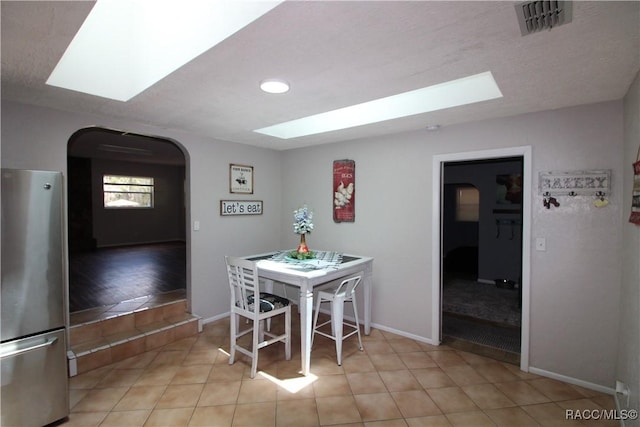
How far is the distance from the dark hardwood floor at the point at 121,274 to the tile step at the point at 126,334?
578mm

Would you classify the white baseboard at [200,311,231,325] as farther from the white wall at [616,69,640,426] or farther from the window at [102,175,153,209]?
the window at [102,175,153,209]

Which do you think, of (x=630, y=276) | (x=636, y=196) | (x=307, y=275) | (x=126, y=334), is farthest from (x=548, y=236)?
(x=126, y=334)

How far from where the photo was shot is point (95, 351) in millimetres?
2641

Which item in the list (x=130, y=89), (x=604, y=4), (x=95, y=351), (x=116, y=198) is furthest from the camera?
(x=116, y=198)

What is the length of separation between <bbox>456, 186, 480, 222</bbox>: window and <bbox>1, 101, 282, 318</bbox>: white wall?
15.6 ft

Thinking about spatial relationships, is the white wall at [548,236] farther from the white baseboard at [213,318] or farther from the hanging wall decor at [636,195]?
the white baseboard at [213,318]

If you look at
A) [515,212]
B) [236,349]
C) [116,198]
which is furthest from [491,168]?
[116,198]

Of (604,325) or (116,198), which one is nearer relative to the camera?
(604,325)

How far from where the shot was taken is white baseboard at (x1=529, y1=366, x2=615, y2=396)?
2302 millimetres

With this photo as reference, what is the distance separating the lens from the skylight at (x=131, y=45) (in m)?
1.65

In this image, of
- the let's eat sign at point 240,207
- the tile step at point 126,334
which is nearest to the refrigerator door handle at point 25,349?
the tile step at point 126,334

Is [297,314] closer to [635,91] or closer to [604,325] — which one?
[604,325]

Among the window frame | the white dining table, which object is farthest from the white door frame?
the window frame

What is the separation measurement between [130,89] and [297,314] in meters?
3.08
